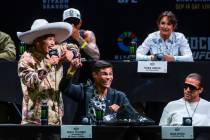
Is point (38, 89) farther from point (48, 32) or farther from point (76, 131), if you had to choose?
point (76, 131)

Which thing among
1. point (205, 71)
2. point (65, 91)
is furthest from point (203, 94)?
point (65, 91)

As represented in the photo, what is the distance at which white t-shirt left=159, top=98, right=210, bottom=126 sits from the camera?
8391 millimetres

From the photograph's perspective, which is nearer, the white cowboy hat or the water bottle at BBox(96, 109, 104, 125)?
the water bottle at BBox(96, 109, 104, 125)

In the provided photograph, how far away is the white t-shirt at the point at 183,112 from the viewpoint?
839 cm

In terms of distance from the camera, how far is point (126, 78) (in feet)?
29.1

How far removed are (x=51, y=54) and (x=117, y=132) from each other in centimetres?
151

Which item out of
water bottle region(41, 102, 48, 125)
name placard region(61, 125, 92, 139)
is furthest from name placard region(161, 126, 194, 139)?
water bottle region(41, 102, 48, 125)

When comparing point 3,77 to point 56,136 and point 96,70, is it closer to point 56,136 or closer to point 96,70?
point 96,70

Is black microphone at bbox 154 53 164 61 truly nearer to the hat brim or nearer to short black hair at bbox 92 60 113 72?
short black hair at bbox 92 60 113 72

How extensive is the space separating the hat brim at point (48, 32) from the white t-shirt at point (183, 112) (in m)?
1.29

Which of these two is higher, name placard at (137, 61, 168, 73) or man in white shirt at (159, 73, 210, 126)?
name placard at (137, 61, 168, 73)

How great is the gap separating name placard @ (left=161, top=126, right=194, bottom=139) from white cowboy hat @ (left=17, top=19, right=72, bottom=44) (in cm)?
198

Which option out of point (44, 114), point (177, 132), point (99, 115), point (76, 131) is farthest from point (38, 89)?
point (177, 132)

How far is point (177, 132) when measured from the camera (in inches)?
250
